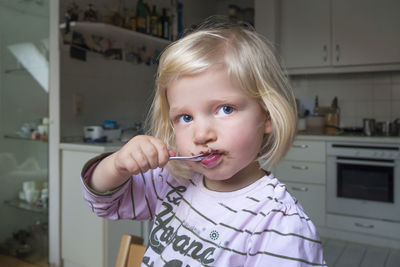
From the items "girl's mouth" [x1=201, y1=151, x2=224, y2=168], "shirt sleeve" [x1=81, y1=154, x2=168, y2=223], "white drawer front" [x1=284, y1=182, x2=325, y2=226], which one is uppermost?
"girl's mouth" [x1=201, y1=151, x2=224, y2=168]

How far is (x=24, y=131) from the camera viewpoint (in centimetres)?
223

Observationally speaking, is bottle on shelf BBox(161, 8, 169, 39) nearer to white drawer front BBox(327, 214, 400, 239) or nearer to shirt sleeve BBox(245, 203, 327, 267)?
white drawer front BBox(327, 214, 400, 239)

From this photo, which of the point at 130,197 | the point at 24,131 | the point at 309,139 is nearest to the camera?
the point at 130,197

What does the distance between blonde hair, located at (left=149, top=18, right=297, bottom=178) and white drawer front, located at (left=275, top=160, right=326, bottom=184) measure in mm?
2496

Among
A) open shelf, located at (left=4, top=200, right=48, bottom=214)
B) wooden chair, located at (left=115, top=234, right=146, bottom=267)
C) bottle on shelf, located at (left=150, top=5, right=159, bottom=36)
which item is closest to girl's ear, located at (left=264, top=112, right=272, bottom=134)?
wooden chair, located at (left=115, top=234, right=146, bottom=267)

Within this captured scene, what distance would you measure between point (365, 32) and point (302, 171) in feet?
4.35

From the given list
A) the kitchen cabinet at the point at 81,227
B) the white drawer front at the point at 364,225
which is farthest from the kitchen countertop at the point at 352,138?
the kitchen cabinet at the point at 81,227

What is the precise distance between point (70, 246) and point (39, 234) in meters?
0.30

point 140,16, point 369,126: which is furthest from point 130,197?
point 369,126

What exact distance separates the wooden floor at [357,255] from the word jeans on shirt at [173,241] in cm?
212

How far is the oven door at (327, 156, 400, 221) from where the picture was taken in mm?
2689

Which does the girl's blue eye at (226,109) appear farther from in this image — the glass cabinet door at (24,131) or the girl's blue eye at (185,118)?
the glass cabinet door at (24,131)

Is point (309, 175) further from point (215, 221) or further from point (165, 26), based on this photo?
point (215, 221)

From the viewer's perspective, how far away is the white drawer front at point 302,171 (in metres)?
2.97
